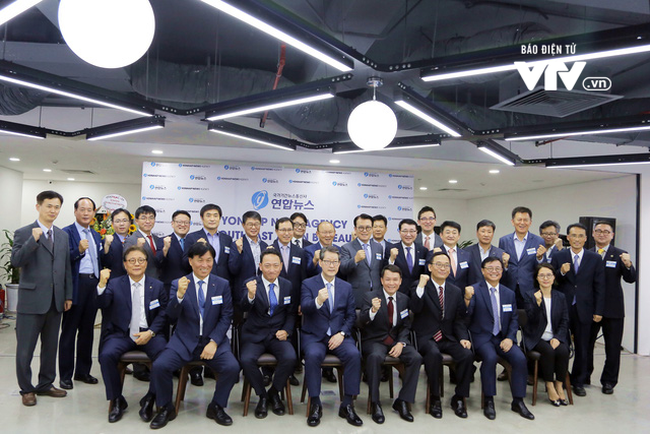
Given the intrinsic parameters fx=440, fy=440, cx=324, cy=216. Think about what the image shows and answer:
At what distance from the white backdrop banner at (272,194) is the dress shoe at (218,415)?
363 centimetres

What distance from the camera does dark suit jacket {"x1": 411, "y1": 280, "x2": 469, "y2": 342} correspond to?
162 inches

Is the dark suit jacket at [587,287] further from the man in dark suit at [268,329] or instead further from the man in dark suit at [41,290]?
the man in dark suit at [41,290]

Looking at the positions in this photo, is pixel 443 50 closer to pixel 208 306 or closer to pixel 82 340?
pixel 208 306

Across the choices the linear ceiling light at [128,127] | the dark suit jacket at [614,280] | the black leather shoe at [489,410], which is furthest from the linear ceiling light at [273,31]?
the dark suit jacket at [614,280]

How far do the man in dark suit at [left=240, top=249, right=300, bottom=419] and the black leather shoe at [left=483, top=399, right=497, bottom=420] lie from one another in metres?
1.76

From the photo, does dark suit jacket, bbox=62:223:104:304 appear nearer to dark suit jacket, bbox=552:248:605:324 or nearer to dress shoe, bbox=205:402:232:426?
dress shoe, bbox=205:402:232:426

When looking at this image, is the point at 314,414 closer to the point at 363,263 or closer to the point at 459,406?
the point at 459,406

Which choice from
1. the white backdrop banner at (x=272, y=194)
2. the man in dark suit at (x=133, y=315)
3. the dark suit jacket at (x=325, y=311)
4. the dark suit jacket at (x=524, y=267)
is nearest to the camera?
the man in dark suit at (x=133, y=315)

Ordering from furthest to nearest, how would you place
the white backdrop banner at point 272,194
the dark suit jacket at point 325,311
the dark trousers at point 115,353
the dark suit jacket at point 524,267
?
the white backdrop banner at point 272,194 → the dark suit jacket at point 524,267 → the dark suit jacket at point 325,311 → the dark trousers at point 115,353

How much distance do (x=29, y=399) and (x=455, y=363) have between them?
3.75 m

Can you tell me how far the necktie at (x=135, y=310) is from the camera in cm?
378

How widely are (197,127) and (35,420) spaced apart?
391 centimetres

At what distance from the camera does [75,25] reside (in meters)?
1.66

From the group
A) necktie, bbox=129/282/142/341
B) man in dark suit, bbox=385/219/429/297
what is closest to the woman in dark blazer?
man in dark suit, bbox=385/219/429/297
